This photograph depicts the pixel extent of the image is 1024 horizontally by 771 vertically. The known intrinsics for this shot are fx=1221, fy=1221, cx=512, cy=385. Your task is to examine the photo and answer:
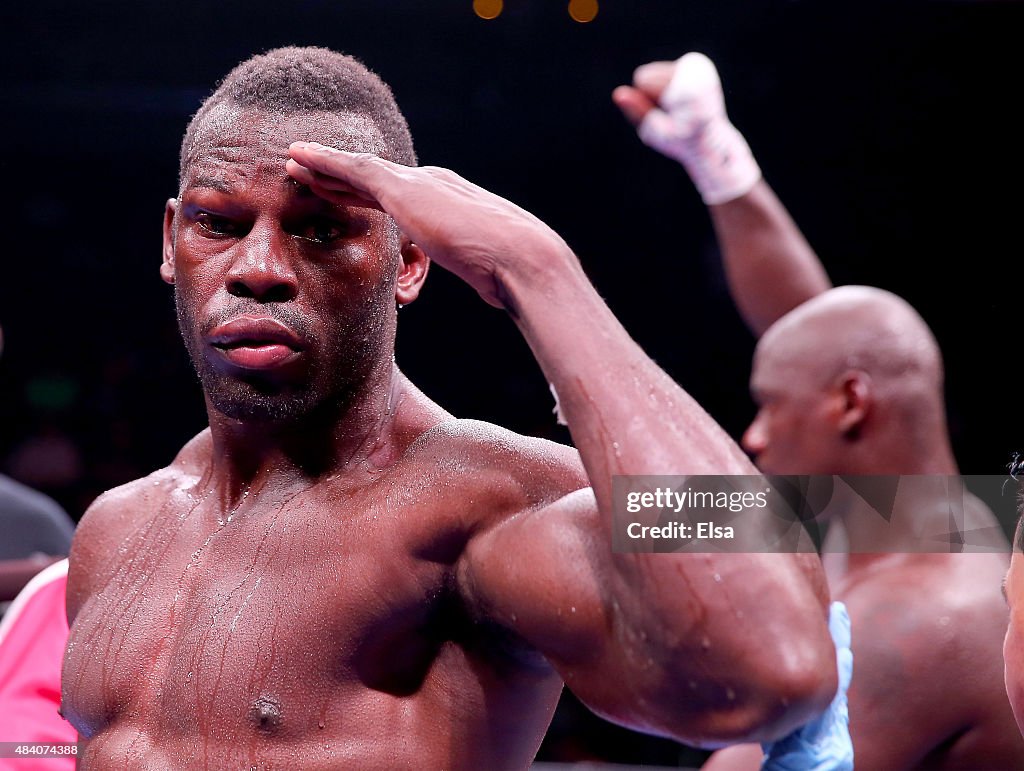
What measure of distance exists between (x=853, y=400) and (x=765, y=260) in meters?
0.75

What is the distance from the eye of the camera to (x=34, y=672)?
177cm

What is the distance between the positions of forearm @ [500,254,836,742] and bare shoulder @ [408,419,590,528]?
135 mm

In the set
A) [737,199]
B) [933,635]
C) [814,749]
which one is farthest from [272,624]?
[737,199]

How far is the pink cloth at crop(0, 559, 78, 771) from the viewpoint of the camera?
1.73m

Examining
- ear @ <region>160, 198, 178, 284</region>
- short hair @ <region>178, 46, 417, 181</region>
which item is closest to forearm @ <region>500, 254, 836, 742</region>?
short hair @ <region>178, 46, 417, 181</region>

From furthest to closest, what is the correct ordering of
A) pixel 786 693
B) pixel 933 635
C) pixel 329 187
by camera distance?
pixel 933 635, pixel 329 187, pixel 786 693

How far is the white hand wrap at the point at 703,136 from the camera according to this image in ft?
8.36

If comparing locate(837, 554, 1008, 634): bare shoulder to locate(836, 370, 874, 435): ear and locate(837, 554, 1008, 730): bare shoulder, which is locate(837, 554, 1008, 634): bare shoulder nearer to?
locate(837, 554, 1008, 730): bare shoulder

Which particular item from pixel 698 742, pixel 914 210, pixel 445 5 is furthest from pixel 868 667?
pixel 445 5

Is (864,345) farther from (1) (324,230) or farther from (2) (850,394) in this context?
(1) (324,230)

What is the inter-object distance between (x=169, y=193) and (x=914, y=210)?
223cm

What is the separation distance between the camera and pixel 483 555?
1.00 meters

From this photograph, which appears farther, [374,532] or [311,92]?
[311,92]

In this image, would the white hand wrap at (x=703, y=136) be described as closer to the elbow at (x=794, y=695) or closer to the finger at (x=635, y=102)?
the finger at (x=635, y=102)
